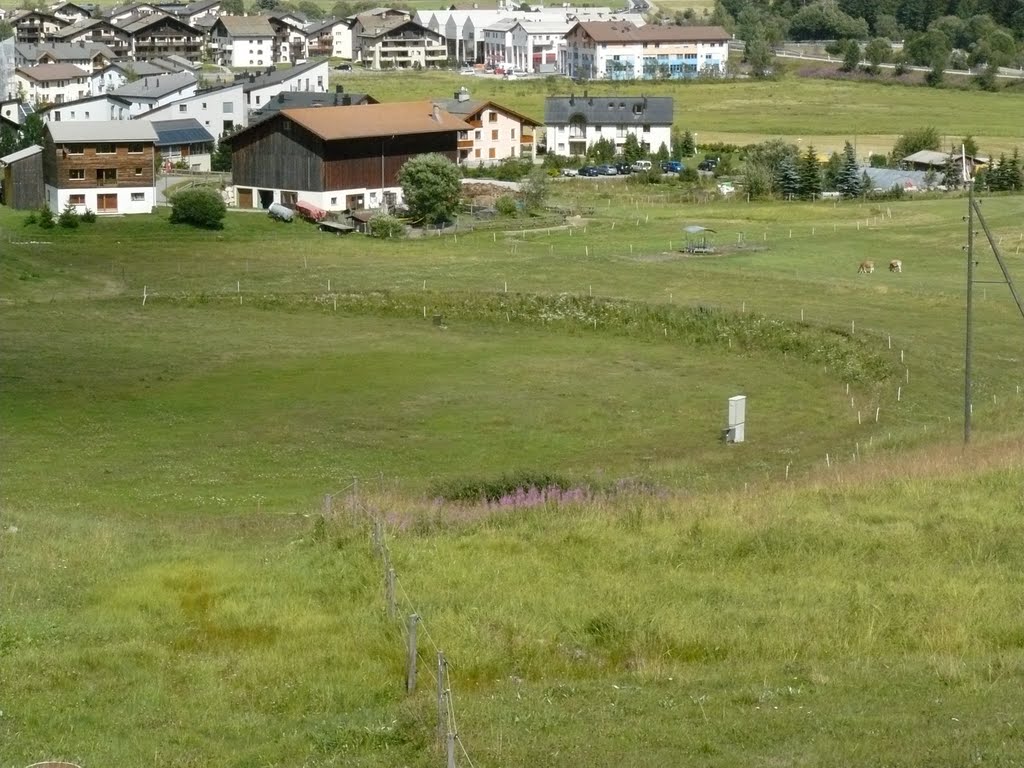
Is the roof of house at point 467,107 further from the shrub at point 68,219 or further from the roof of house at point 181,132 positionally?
the shrub at point 68,219

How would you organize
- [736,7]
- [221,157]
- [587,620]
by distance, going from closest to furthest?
[587,620] < [221,157] < [736,7]

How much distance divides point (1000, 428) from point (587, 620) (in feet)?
48.1

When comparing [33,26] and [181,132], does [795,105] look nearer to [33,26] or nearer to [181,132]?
[181,132]

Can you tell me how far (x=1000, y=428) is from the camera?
28.0 meters

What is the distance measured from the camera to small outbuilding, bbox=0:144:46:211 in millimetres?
60094

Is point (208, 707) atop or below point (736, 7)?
below

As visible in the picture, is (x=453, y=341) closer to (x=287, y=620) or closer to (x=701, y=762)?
(x=287, y=620)

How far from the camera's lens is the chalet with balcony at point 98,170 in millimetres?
58969

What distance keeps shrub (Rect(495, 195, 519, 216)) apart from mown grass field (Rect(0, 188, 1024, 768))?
1121cm

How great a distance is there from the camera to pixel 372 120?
65625mm

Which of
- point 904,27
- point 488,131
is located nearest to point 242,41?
point 904,27

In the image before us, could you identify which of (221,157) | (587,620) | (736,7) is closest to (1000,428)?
(587,620)

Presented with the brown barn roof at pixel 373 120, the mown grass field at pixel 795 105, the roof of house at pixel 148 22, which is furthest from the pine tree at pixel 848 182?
the roof of house at pixel 148 22

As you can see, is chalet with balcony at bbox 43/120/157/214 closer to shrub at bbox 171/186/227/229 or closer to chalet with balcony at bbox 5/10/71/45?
shrub at bbox 171/186/227/229
